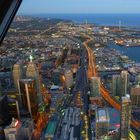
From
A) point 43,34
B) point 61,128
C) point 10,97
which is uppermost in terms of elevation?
point 43,34

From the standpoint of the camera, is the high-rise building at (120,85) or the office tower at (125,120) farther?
the high-rise building at (120,85)

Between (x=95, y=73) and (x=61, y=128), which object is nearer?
(x=61, y=128)

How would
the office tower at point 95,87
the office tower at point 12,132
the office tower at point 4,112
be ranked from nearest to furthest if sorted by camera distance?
the office tower at point 12,132, the office tower at point 4,112, the office tower at point 95,87

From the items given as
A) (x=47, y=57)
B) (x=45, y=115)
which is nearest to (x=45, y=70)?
(x=47, y=57)

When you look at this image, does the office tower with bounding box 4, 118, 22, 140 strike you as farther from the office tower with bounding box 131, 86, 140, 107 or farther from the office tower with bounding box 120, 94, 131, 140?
the office tower with bounding box 131, 86, 140, 107

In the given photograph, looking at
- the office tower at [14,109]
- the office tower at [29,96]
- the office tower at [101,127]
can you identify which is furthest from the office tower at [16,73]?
the office tower at [101,127]

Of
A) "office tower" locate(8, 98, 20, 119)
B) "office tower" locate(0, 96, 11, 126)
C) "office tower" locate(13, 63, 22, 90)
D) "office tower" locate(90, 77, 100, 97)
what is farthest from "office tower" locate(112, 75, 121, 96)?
"office tower" locate(0, 96, 11, 126)

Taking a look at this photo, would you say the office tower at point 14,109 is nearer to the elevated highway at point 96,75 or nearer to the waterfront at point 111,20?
the elevated highway at point 96,75

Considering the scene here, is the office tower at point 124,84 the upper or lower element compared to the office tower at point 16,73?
lower

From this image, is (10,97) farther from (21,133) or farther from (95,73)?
(95,73)
